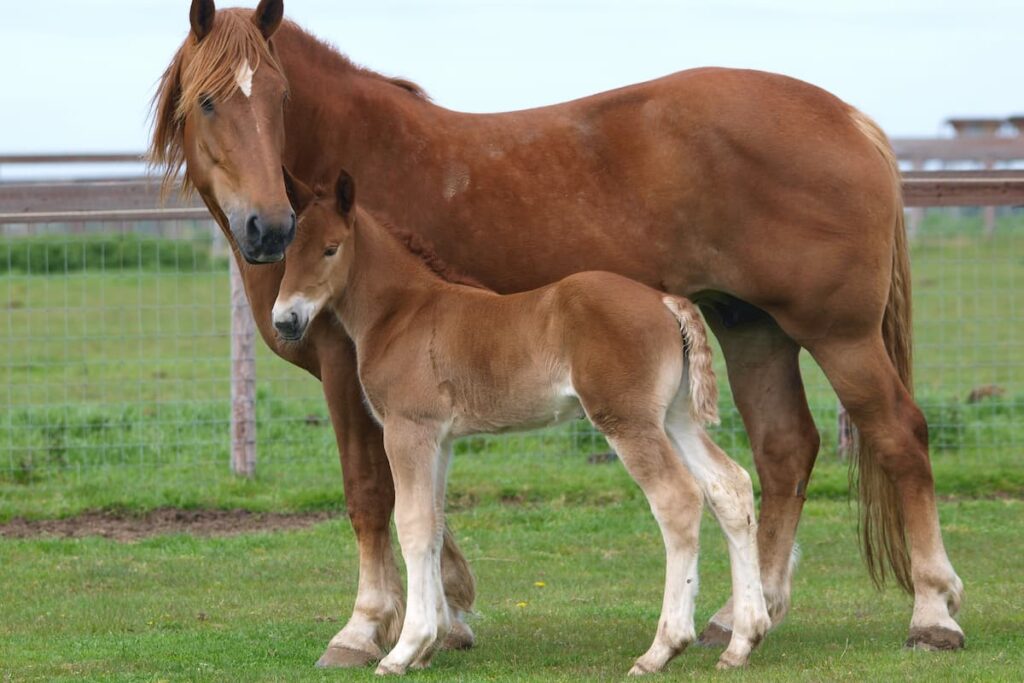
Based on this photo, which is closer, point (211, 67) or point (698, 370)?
point (698, 370)

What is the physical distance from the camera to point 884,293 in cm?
610

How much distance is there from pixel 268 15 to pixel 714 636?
10.6 feet

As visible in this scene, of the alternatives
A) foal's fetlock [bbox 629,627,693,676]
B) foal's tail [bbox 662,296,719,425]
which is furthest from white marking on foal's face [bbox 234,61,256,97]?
foal's fetlock [bbox 629,627,693,676]

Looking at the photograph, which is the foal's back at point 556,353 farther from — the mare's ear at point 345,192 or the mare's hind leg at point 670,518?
the mare's ear at point 345,192

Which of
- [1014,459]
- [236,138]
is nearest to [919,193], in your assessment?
[1014,459]

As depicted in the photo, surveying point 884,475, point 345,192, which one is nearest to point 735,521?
point 884,475

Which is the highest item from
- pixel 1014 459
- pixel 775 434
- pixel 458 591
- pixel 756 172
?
pixel 756 172

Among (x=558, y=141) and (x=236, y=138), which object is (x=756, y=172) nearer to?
(x=558, y=141)

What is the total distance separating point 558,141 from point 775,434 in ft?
5.74

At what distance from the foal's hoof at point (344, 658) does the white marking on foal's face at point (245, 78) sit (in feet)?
7.21

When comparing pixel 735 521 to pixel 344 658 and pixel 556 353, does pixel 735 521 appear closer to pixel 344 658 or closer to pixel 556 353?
pixel 556 353

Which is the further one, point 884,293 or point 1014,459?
point 1014,459

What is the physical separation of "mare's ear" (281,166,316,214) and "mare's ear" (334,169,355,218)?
0.37 ft

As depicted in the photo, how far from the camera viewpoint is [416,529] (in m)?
5.36
